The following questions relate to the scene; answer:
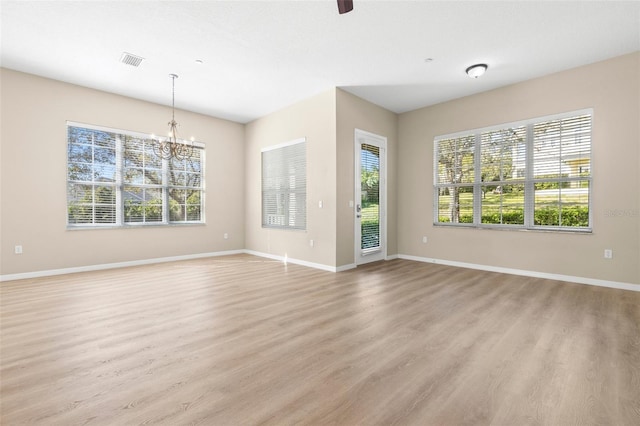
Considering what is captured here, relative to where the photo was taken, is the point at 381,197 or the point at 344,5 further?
the point at 381,197

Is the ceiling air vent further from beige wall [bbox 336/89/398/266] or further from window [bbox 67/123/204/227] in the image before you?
beige wall [bbox 336/89/398/266]

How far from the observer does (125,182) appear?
214 inches

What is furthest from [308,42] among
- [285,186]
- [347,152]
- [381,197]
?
[381,197]

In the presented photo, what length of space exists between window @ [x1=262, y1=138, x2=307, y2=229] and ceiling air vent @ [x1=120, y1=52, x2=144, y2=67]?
2.74 m

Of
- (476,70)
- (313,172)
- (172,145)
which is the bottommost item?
(313,172)

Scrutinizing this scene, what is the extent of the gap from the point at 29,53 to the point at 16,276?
10.5 ft

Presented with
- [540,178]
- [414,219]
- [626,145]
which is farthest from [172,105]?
[626,145]

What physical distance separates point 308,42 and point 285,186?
2967 mm

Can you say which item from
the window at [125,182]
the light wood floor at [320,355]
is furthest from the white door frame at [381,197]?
the window at [125,182]

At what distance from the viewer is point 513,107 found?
4719 millimetres

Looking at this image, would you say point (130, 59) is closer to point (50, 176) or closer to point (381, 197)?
point (50, 176)

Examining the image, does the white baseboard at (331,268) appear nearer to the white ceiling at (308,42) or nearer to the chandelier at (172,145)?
the chandelier at (172,145)

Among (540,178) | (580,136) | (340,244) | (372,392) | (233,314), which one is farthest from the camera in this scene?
(340,244)

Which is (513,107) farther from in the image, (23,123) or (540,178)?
(23,123)
